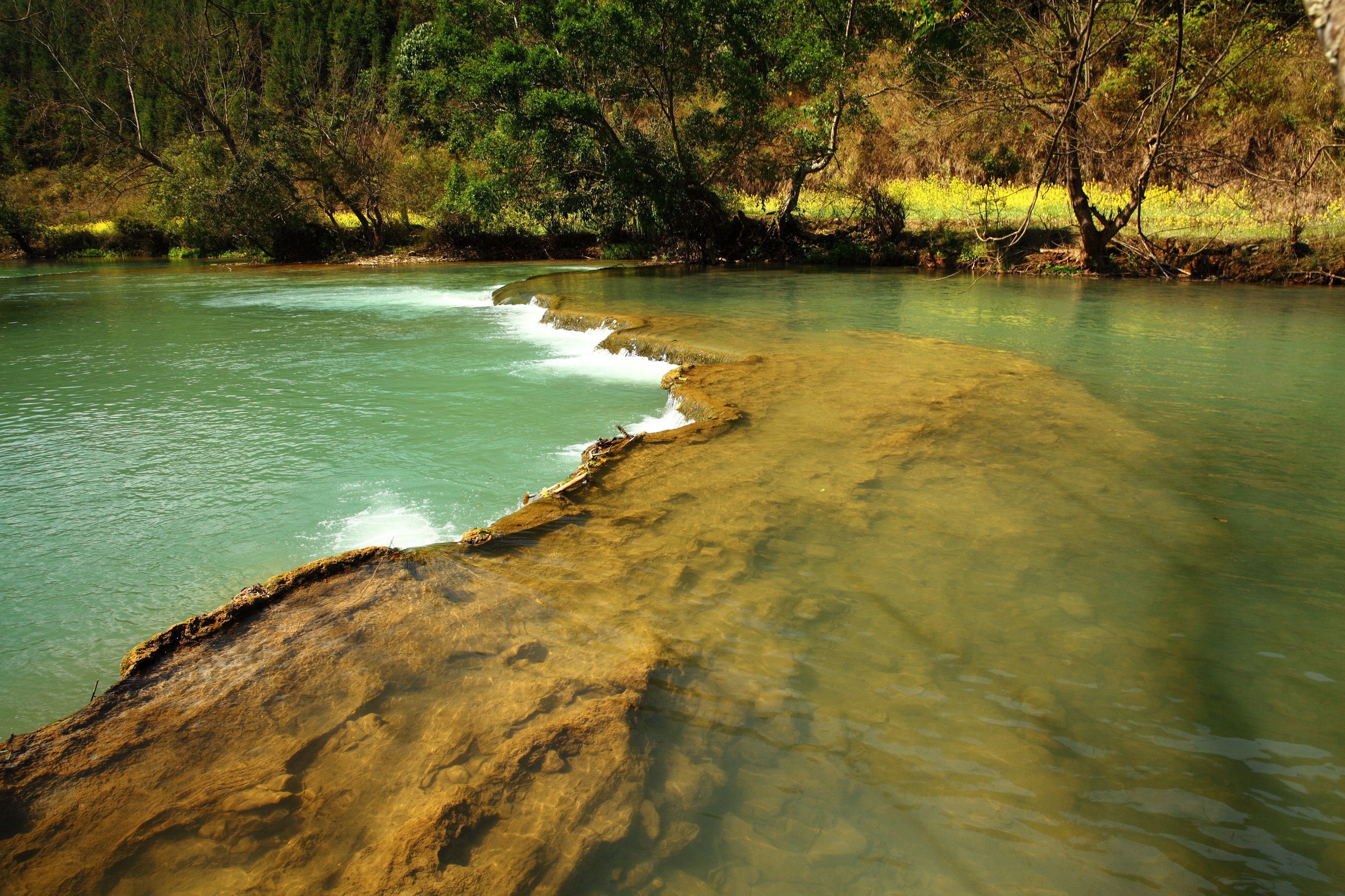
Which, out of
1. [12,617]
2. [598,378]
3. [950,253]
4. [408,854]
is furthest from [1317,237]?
[12,617]

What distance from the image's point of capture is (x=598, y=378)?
816 centimetres

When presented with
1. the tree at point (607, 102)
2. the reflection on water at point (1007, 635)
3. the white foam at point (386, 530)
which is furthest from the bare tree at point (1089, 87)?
the white foam at point (386, 530)

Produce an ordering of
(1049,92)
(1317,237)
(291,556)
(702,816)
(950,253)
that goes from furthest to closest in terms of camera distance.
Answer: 1. (950,253)
2. (1049,92)
3. (1317,237)
4. (291,556)
5. (702,816)

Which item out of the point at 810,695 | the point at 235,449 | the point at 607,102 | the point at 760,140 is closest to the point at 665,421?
the point at 235,449

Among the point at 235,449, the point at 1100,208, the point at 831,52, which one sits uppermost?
the point at 831,52

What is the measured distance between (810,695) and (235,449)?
5.28 m

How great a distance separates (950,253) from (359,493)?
16.7 m

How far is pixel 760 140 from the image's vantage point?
19.8 m

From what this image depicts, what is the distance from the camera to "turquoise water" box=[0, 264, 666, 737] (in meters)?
3.82

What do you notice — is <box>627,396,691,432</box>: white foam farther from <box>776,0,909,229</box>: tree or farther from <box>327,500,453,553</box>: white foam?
<box>776,0,909,229</box>: tree

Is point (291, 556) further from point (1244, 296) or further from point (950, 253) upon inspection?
point (950, 253)

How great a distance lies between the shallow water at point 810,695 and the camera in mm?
2053

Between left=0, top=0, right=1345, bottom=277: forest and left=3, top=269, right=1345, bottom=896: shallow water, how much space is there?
8599 mm

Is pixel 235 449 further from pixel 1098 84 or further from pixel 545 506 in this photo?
pixel 1098 84
